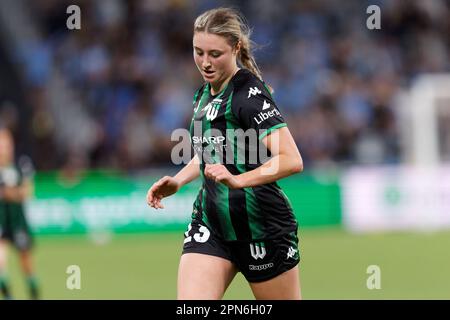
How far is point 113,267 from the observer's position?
46.5 feet

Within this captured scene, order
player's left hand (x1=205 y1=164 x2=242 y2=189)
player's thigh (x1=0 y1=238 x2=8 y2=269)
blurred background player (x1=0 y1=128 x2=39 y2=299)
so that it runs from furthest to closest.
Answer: blurred background player (x1=0 y1=128 x2=39 y2=299)
player's thigh (x1=0 y1=238 x2=8 y2=269)
player's left hand (x1=205 y1=164 x2=242 y2=189)

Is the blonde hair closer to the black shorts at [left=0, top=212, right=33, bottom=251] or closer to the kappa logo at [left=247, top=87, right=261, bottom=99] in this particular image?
the kappa logo at [left=247, top=87, right=261, bottom=99]

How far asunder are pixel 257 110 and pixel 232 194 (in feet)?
1.87

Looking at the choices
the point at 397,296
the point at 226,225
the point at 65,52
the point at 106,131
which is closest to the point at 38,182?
the point at 106,131

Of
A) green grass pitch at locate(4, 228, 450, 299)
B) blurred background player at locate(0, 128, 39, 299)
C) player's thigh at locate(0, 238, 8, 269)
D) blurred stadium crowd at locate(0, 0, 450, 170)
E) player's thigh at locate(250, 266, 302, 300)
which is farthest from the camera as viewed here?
blurred stadium crowd at locate(0, 0, 450, 170)

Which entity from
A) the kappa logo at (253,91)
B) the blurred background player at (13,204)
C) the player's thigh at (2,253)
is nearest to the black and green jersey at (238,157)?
the kappa logo at (253,91)

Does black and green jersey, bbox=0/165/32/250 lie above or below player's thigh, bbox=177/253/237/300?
below

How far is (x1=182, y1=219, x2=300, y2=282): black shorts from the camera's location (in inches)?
237

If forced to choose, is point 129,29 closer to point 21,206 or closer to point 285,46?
point 285,46

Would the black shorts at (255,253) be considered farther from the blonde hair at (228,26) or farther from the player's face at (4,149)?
the player's face at (4,149)

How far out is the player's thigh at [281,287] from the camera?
602cm

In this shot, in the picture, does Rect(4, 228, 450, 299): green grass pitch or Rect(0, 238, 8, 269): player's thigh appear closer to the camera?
Rect(0, 238, 8, 269): player's thigh

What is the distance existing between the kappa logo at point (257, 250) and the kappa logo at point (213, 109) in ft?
2.65

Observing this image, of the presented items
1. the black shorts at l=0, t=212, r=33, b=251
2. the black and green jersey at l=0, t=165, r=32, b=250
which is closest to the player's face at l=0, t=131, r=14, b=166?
the black and green jersey at l=0, t=165, r=32, b=250
